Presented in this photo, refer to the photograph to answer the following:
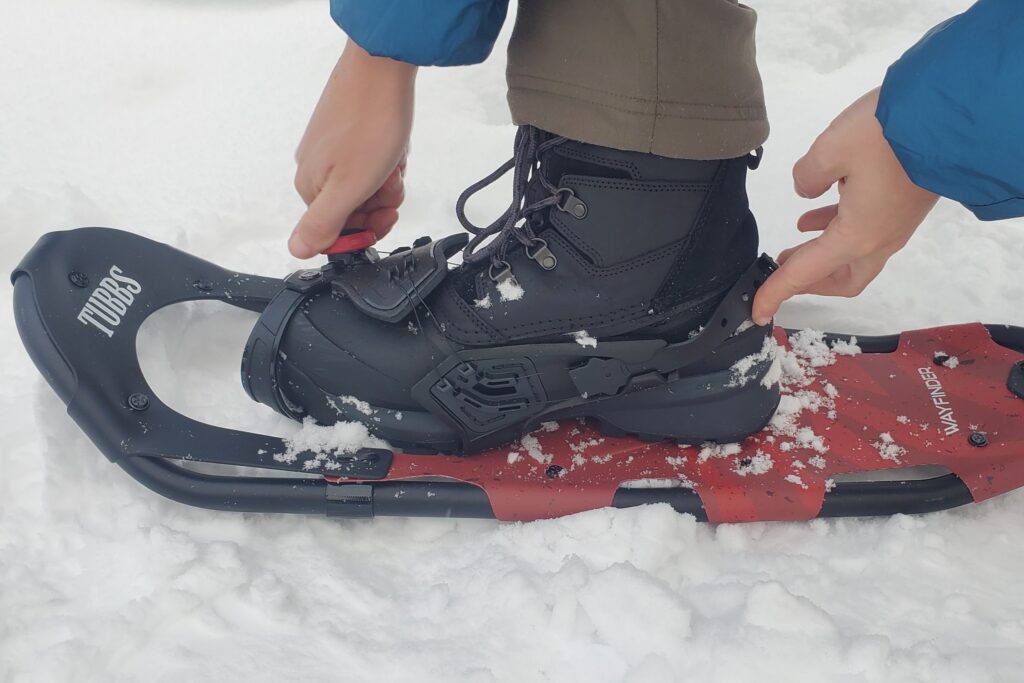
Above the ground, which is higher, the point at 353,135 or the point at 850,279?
the point at 353,135

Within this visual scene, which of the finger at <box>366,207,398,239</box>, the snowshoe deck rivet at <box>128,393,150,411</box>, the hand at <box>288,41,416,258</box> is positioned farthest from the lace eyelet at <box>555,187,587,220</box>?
the snowshoe deck rivet at <box>128,393,150,411</box>

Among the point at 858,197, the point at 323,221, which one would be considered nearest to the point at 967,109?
the point at 858,197

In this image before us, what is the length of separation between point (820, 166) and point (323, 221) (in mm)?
674

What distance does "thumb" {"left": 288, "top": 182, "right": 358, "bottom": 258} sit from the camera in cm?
109

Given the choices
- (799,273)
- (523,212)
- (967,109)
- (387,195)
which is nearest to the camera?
(967,109)

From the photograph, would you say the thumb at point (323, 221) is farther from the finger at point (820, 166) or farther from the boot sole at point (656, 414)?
the finger at point (820, 166)

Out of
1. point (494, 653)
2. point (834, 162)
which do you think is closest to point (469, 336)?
point (494, 653)

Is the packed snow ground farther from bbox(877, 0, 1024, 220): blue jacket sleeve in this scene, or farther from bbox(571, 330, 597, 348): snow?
bbox(877, 0, 1024, 220): blue jacket sleeve

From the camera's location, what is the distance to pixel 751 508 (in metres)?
1.18

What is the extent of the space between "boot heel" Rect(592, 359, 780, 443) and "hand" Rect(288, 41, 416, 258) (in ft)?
1.68

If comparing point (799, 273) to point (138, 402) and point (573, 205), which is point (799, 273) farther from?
point (138, 402)

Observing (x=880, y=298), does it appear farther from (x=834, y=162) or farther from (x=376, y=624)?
(x=376, y=624)

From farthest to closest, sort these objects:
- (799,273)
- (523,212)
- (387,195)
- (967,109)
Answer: (387,195) → (523,212) → (799,273) → (967,109)

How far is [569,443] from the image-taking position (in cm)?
132
